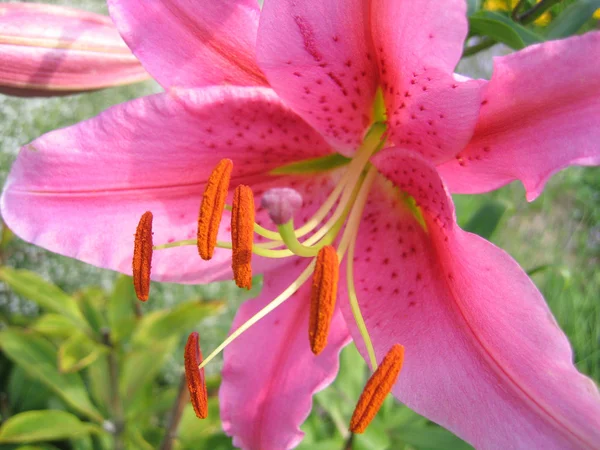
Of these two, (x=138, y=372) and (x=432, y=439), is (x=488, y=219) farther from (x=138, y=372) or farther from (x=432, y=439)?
(x=138, y=372)

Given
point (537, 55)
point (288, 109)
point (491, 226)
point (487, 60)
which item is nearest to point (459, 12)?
point (537, 55)

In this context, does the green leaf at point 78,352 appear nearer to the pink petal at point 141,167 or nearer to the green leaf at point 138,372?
the green leaf at point 138,372

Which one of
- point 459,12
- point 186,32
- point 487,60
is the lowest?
point 186,32

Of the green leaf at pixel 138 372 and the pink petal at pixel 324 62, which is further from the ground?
the pink petal at pixel 324 62

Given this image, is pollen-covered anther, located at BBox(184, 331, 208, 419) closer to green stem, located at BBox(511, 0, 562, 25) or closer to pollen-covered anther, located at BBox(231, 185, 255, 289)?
pollen-covered anther, located at BBox(231, 185, 255, 289)

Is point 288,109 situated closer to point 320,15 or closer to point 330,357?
point 320,15

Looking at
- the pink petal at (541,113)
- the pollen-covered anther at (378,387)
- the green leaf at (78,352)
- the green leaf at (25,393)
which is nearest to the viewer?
the pink petal at (541,113)

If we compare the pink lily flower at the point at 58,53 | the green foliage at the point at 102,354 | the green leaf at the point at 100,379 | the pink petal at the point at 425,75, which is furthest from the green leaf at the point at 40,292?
the pink petal at the point at 425,75
